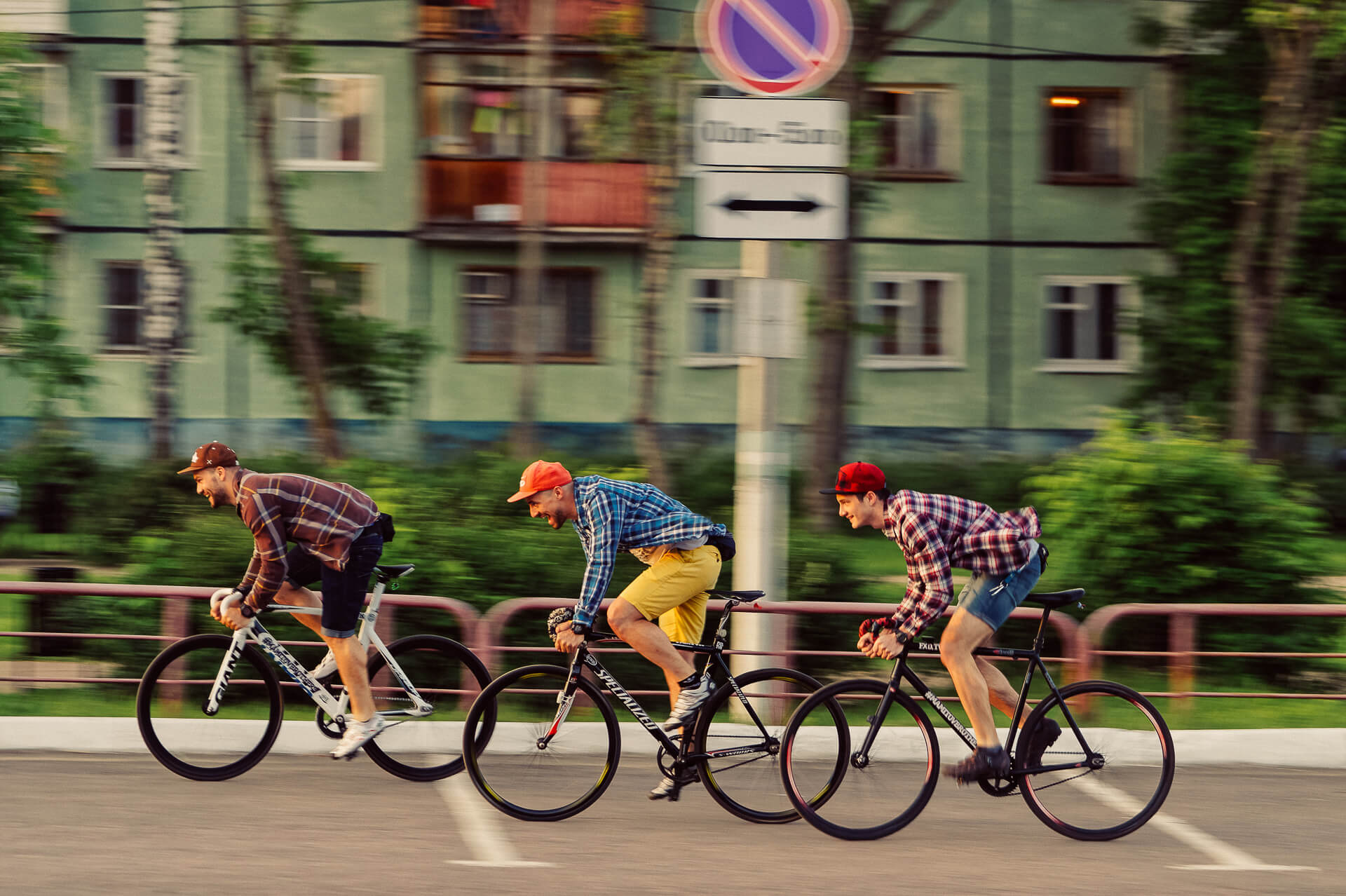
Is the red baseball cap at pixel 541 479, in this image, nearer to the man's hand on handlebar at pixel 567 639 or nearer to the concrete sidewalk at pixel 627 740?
the man's hand on handlebar at pixel 567 639

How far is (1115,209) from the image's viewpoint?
2689 centimetres

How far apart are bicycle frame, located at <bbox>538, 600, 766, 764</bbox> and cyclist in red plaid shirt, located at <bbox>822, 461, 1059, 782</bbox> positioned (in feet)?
2.19

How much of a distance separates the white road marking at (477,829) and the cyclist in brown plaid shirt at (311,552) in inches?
19.6

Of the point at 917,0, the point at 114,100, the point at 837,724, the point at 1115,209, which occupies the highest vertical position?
the point at 917,0

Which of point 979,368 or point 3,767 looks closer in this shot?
point 3,767

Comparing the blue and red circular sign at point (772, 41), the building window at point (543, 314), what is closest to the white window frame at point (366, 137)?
the building window at point (543, 314)

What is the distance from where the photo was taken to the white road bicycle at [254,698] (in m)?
7.25

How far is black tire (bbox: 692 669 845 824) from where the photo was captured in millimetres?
6672

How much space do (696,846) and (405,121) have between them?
21.9 m

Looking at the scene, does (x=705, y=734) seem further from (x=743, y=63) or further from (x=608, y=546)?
(x=743, y=63)

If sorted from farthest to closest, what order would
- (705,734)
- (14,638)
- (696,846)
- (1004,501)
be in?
1. (1004,501)
2. (14,638)
3. (705,734)
4. (696,846)

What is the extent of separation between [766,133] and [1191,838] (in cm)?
400

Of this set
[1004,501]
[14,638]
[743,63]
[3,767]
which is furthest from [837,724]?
[1004,501]

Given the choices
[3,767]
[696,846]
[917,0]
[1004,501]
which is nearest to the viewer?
[696,846]
